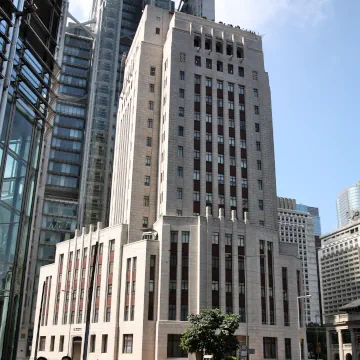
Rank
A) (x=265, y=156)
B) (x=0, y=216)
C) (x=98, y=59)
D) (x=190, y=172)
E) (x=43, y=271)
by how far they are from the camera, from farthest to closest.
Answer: (x=98, y=59) < (x=43, y=271) < (x=265, y=156) < (x=190, y=172) < (x=0, y=216)

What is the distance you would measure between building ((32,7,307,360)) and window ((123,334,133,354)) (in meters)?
0.26

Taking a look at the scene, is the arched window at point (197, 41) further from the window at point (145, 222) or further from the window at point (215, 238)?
the window at point (215, 238)

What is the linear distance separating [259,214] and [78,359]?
37531mm

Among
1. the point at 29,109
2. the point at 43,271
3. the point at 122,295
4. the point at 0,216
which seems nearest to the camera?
the point at 0,216

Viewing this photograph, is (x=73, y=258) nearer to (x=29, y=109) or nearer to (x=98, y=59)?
(x=29, y=109)

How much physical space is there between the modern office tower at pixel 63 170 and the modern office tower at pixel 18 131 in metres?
76.6

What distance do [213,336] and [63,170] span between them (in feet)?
257

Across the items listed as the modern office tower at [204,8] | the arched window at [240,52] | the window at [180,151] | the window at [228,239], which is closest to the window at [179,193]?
the window at [180,151]

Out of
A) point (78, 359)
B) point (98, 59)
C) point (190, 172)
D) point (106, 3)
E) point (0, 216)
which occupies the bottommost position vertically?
point (78, 359)

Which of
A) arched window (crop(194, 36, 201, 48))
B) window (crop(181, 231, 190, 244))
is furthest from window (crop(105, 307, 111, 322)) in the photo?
arched window (crop(194, 36, 201, 48))

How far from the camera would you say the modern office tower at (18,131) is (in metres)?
23.8

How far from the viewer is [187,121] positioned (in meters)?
80.2

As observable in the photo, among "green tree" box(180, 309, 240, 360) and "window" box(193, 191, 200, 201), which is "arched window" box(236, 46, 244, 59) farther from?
"green tree" box(180, 309, 240, 360)

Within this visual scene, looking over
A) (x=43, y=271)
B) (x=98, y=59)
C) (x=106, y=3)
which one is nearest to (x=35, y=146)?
(x=43, y=271)
